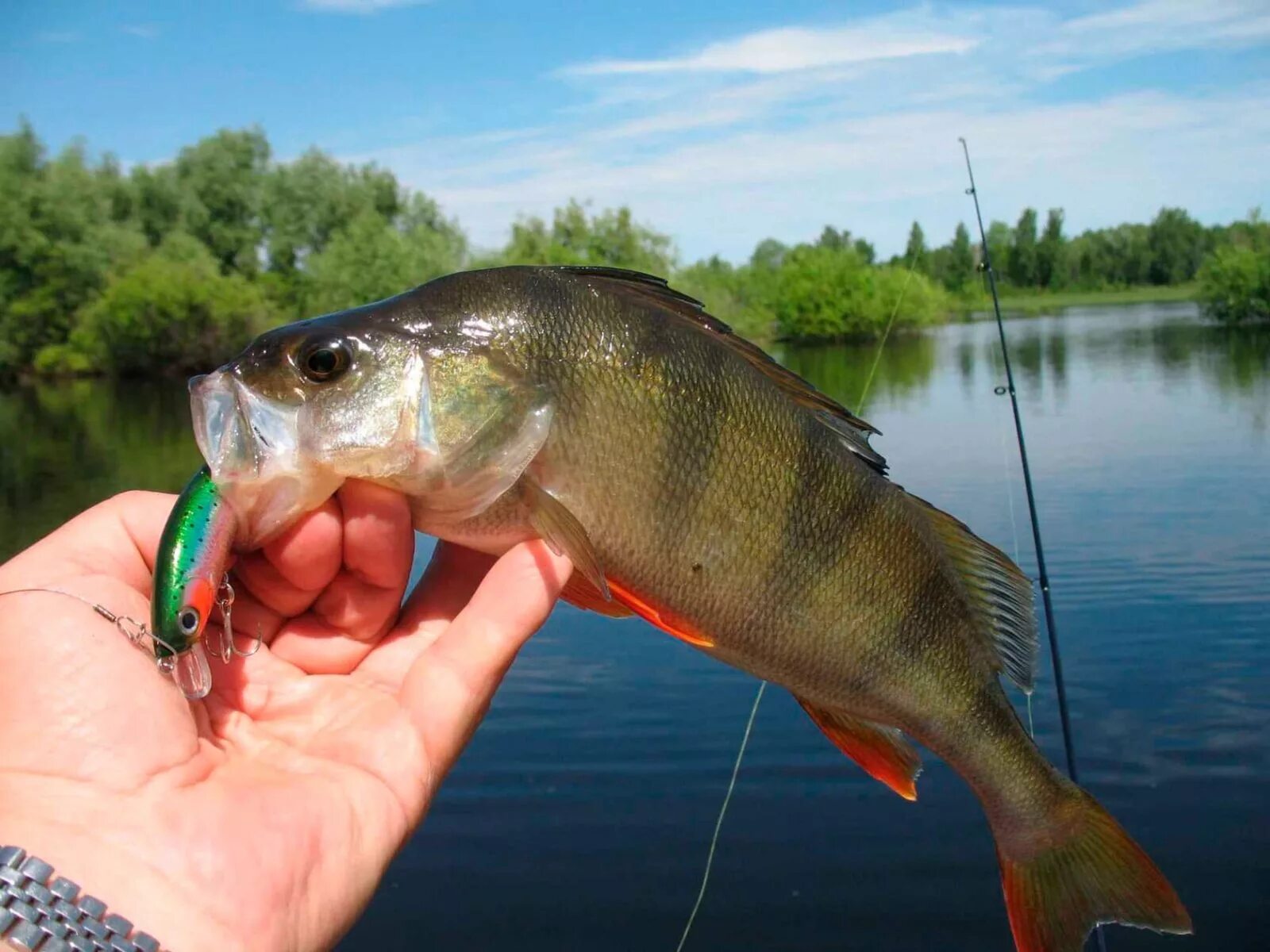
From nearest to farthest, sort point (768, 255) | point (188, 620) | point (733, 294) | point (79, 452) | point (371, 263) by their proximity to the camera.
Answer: point (188, 620) → point (79, 452) → point (371, 263) → point (733, 294) → point (768, 255)

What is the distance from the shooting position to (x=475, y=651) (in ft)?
7.62

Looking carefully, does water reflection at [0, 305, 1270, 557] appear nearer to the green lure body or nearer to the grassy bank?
the green lure body

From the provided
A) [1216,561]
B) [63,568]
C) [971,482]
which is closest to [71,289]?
[971,482]

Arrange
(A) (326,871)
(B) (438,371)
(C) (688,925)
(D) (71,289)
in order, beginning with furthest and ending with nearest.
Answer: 1. (D) (71,289)
2. (C) (688,925)
3. (B) (438,371)
4. (A) (326,871)

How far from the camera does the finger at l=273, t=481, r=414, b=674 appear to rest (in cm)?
232

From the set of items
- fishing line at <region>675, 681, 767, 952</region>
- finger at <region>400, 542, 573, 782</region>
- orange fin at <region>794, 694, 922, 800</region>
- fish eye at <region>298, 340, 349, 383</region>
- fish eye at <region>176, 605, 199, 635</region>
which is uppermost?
fish eye at <region>298, 340, 349, 383</region>

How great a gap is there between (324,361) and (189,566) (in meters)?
0.52

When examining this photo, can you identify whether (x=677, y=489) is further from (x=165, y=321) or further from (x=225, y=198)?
(x=225, y=198)

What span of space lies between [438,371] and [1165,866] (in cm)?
688

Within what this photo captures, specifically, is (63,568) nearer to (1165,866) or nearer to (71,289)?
(1165,866)

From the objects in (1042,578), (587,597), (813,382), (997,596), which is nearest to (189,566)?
(587,597)

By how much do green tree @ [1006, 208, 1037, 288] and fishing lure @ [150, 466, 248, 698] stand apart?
118 metres

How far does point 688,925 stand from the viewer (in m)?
6.92

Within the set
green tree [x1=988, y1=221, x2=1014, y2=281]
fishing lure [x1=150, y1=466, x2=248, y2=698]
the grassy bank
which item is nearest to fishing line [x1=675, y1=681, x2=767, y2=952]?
A: fishing lure [x1=150, y1=466, x2=248, y2=698]
